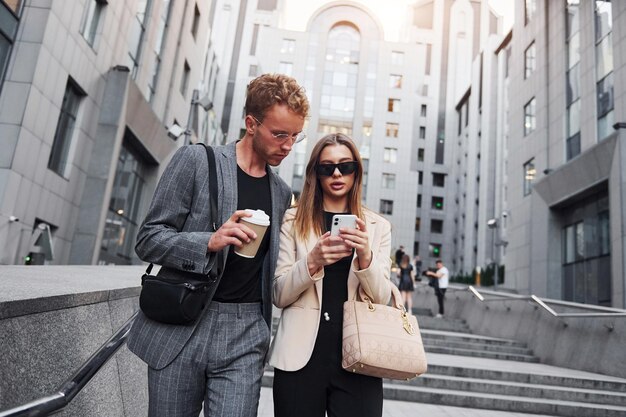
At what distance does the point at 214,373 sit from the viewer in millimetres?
1980

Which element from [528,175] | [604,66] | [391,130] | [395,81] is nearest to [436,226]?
[391,130]

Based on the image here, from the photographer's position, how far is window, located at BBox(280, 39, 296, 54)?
48.3 metres

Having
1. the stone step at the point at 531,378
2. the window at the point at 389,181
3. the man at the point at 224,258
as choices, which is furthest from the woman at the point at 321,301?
the window at the point at 389,181

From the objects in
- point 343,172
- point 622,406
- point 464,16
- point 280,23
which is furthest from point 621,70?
point 464,16

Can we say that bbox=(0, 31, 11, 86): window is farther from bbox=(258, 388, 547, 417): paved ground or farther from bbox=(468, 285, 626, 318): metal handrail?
bbox=(468, 285, 626, 318): metal handrail

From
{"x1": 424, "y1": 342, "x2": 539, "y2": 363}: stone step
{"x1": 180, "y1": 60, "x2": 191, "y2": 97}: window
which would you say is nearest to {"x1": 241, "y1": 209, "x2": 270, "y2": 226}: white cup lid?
{"x1": 424, "y1": 342, "x2": 539, "y2": 363}: stone step

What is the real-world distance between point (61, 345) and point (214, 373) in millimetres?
1236

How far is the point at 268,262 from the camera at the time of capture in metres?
2.25

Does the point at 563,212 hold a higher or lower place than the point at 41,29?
lower

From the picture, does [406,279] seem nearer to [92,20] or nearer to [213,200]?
[92,20]

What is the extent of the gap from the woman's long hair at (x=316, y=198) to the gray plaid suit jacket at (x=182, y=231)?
0.23 m

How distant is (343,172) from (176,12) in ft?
71.7

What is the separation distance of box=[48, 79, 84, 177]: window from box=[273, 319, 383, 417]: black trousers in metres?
13.7

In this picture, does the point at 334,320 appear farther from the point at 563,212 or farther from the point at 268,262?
the point at 563,212
